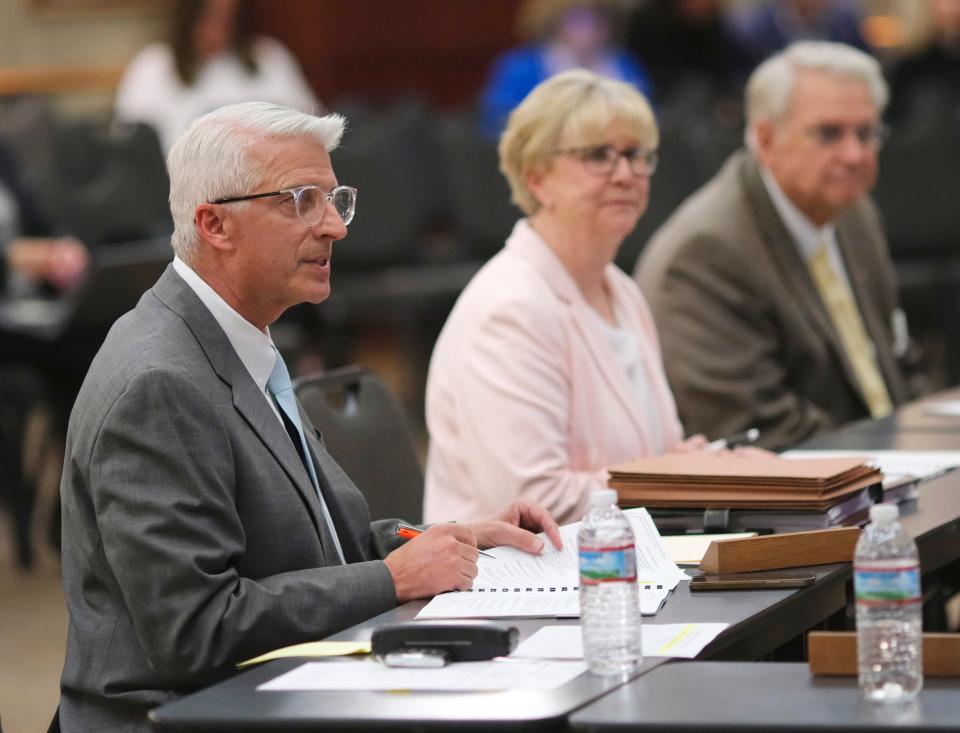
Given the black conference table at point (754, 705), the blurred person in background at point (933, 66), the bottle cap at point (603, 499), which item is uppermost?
the blurred person in background at point (933, 66)

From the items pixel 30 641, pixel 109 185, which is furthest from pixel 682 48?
pixel 30 641

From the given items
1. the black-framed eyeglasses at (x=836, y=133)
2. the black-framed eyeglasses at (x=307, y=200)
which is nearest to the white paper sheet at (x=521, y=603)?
the black-framed eyeglasses at (x=307, y=200)

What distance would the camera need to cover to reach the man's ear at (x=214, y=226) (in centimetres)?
229

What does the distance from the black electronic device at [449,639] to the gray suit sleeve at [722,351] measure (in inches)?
83.1

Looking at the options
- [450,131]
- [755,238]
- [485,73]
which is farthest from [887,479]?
[485,73]

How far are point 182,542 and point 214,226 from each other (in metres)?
0.49

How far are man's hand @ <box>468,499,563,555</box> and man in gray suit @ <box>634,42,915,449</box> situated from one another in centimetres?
147

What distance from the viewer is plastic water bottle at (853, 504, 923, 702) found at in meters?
1.75

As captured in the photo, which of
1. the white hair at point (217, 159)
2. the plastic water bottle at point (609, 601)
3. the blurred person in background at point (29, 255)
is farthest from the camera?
the blurred person in background at point (29, 255)

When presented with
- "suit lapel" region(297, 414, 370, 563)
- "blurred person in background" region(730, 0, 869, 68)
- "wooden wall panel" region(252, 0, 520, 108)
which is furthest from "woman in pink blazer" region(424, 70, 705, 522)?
"wooden wall panel" region(252, 0, 520, 108)

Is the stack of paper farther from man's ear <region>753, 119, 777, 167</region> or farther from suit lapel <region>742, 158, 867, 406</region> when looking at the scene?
man's ear <region>753, 119, 777, 167</region>

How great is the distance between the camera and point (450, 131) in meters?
8.12

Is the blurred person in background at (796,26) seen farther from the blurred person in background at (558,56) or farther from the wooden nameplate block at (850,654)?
the wooden nameplate block at (850,654)

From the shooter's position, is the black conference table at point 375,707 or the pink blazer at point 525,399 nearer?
the black conference table at point 375,707
